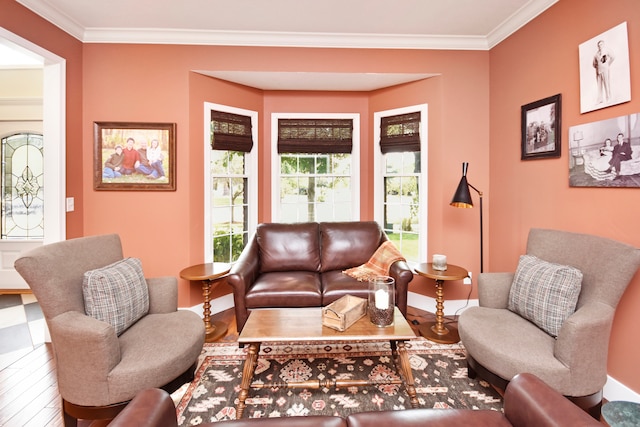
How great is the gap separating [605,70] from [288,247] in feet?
9.87

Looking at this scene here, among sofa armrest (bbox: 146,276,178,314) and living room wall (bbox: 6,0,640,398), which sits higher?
living room wall (bbox: 6,0,640,398)

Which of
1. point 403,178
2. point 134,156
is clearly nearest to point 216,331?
point 134,156

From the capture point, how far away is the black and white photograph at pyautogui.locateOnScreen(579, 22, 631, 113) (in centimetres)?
205

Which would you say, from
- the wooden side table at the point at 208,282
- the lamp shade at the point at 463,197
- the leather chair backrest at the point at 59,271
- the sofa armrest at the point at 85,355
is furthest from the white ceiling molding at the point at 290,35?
the sofa armrest at the point at 85,355

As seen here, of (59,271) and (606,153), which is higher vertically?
(606,153)

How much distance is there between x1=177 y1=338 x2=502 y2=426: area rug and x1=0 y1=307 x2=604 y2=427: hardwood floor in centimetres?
74

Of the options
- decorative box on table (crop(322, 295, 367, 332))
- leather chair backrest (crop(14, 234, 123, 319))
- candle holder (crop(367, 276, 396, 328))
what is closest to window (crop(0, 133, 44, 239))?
leather chair backrest (crop(14, 234, 123, 319))

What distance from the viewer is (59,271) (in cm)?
188

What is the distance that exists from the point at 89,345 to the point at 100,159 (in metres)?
2.36

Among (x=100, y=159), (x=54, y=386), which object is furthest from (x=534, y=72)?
(x=54, y=386)

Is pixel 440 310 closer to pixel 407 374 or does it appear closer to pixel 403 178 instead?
pixel 407 374

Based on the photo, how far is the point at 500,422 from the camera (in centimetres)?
125

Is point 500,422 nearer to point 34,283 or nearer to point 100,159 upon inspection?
point 34,283

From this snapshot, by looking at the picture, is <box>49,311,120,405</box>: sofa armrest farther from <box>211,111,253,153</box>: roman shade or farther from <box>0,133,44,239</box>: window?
<box>0,133,44,239</box>: window
